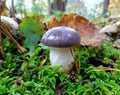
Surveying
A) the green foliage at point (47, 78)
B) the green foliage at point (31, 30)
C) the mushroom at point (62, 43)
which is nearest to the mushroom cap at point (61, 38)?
the mushroom at point (62, 43)

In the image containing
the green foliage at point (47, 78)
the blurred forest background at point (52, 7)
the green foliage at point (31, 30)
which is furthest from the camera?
the blurred forest background at point (52, 7)

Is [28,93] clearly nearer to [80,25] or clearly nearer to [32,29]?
[32,29]

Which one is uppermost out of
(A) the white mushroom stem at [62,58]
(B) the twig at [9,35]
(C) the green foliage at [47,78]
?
(B) the twig at [9,35]

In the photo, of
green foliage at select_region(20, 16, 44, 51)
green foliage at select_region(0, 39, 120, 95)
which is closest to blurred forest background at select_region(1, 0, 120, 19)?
green foliage at select_region(20, 16, 44, 51)

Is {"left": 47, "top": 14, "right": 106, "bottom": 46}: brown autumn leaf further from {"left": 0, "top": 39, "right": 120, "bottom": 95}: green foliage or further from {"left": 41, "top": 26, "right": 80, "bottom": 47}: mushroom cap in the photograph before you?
{"left": 41, "top": 26, "right": 80, "bottom": 47}: mushroom cap

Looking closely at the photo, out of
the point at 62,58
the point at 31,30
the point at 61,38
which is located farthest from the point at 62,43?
the point at 31,30

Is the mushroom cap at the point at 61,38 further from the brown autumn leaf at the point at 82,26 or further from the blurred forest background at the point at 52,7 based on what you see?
the blurred forest background at the point at 52,7

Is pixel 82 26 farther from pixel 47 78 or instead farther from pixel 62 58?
pixel 47 78
